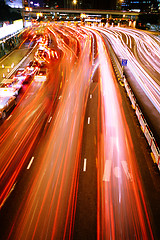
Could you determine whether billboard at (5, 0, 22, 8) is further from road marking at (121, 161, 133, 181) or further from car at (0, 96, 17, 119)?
road marking at (121, 161, 133, 181)

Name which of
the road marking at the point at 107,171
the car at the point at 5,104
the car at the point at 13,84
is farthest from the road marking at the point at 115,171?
the car at the point at 13,84

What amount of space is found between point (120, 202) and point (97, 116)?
934cm

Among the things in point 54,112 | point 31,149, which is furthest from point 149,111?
point 31,149

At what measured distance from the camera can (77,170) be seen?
11781 mm

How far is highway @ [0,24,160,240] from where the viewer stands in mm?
8648

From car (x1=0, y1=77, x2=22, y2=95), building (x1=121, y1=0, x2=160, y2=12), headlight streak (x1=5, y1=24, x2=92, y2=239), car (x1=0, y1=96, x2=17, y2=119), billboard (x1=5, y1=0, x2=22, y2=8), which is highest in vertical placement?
building (x1=121, y1=0, x2=160, y2=12)

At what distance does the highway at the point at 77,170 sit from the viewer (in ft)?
28.4

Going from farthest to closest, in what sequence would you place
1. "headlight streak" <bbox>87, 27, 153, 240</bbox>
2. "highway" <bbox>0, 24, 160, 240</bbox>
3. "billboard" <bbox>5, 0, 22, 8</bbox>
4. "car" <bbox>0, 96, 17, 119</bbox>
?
"billboard" <bbox>5, 0, 22, 8</bbox>, "car" <bbox>0, 96, 17, 119</bbox>, "highway" <bbox>0, 24, 160, 240</bbox>, "headlight streak" <bbox>87, 27, 153, 240</bbox>

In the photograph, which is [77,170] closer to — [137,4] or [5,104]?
[5,104]

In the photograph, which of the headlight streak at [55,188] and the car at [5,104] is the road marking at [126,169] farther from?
the car at [5,104]

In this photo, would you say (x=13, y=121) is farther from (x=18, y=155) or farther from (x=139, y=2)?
(x=139, y=2)

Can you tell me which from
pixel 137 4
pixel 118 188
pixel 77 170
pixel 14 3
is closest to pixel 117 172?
pixel 118 188

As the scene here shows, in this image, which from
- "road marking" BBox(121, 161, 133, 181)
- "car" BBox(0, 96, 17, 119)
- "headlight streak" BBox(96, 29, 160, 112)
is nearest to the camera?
"road marking" BBox(121, 161, 133, 181)

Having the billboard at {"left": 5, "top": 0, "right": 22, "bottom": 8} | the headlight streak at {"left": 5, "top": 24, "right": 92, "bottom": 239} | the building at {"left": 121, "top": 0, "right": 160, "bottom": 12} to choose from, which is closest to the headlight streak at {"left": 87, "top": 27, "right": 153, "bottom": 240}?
the headlight streak at {"left": 5, "top": 24, "right": 92, "bottom": 239}
